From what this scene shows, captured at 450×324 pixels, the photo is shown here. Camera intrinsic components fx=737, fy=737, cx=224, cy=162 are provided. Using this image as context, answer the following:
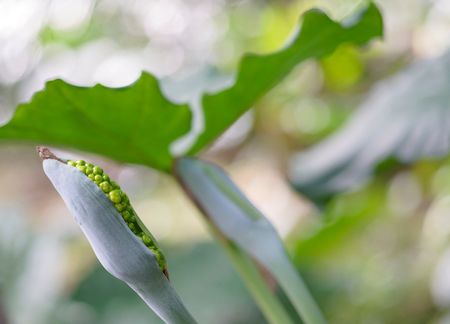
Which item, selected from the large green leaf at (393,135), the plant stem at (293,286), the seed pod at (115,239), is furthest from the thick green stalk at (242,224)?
the large green leaf at (393,135)

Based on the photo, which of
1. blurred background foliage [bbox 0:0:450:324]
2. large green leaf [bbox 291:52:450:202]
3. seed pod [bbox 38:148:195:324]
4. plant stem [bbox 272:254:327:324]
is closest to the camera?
seed pod [bbox 38:148:195:324]

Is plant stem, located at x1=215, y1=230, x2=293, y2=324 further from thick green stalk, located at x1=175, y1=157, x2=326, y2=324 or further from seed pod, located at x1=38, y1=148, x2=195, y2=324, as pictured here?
seed pod, located at x1=38, y1=148, x2=195, y2=324

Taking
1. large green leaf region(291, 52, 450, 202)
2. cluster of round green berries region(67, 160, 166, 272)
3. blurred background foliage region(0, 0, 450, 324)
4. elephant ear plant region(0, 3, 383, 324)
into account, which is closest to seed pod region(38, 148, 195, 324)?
cluster of round green berries region(67, 160, 166, 272)

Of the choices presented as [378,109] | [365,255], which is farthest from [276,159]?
[378,109]

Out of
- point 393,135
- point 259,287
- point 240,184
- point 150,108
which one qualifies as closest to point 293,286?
point 259,287

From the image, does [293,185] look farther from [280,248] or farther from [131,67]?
[131,67]

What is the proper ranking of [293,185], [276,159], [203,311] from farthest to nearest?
[276,159]
[203,311]
[293,185]

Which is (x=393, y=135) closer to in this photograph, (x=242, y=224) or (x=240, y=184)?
(x=242, y=224)
